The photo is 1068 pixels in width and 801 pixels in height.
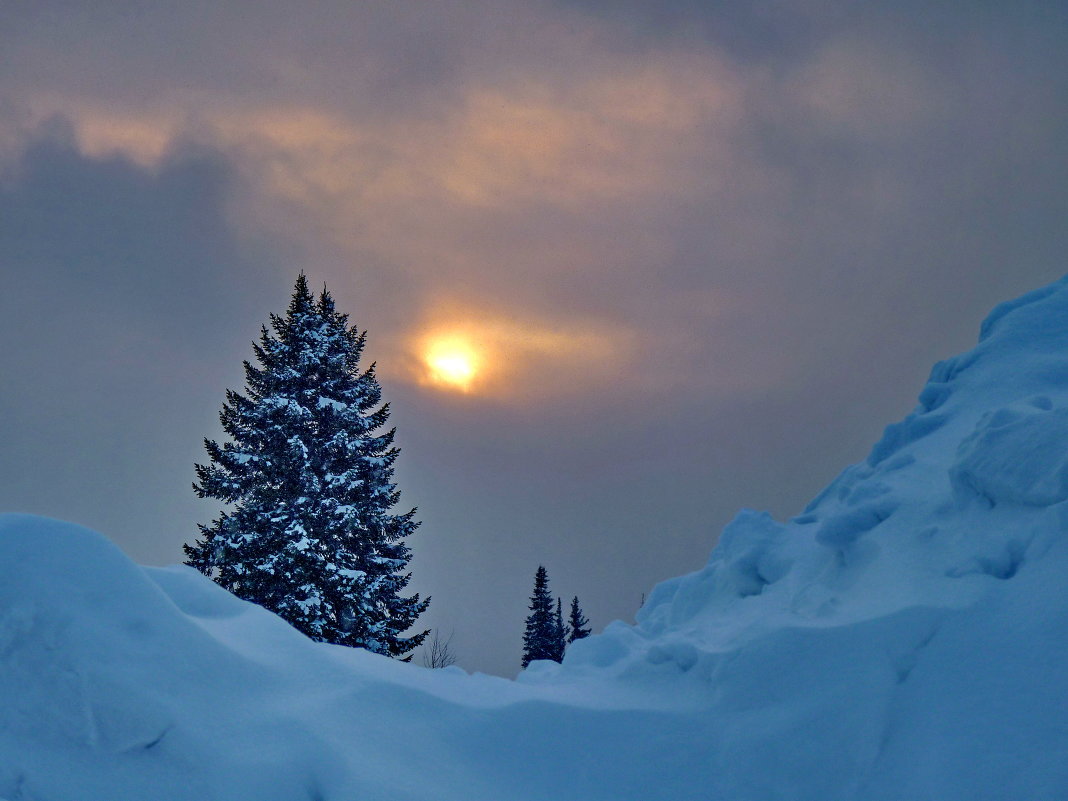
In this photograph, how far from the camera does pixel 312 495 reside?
1684cm

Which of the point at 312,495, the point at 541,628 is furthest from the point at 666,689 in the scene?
the point at 541,628

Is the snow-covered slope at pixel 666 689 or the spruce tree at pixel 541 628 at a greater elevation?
the spruce tree at pixel 541 628

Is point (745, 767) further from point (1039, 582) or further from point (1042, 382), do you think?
point (1042, 382)

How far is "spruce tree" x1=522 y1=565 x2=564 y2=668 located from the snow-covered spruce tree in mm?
10824

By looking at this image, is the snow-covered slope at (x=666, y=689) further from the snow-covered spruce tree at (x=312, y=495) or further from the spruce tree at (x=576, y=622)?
the spruce tree at (x=576, y=622)

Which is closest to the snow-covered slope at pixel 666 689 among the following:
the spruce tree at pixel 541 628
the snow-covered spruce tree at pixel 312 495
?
the snow-covered spruce tree at pixel 312 495

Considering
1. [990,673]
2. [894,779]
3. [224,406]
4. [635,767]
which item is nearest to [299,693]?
[635,767]

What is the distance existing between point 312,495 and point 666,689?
13.2m

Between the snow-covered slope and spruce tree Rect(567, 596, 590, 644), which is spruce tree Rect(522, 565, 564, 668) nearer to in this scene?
spruce tree Rect(567, 596, 590, 644)

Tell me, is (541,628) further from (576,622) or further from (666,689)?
(666,689)

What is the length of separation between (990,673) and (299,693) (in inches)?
163

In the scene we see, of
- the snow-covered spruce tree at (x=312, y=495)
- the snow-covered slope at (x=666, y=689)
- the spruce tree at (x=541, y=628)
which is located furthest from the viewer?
the spruce tree at (x=541, y=628)

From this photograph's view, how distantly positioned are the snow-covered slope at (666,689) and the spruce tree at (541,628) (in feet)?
77.7

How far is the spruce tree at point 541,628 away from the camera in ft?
92.2
